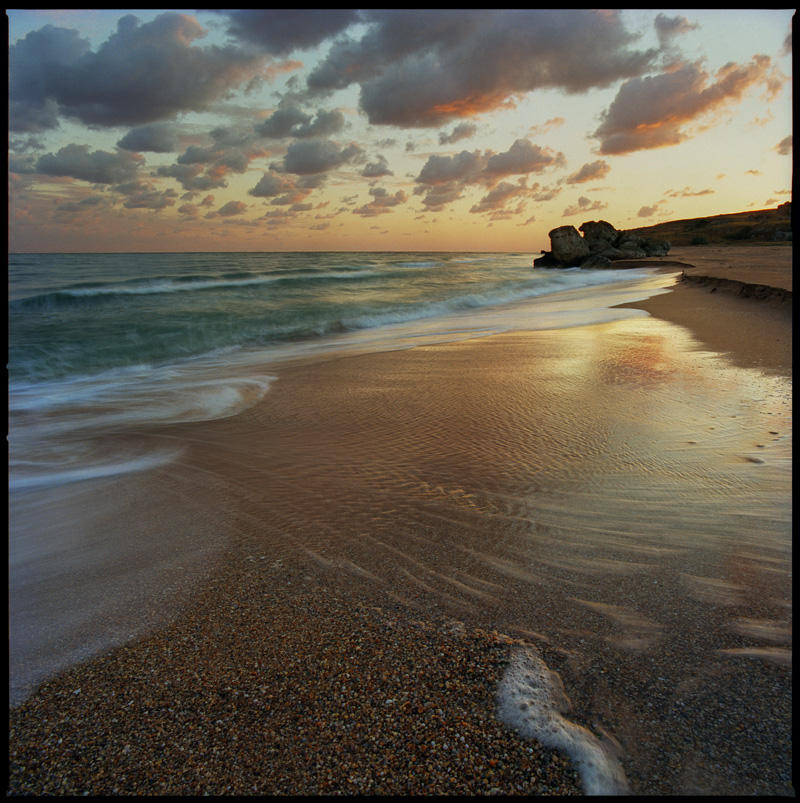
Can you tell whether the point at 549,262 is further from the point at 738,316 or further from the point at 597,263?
the point at 738,316

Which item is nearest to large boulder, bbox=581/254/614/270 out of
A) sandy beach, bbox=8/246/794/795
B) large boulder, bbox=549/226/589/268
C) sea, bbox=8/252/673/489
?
large boulder, bbox=549/226/589/268

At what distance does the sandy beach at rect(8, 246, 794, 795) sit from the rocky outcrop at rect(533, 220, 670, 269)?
43.8m

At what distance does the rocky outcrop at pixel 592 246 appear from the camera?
45.5 m

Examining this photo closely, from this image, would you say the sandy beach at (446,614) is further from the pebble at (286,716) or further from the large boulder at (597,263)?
the large boulder at (597,263)

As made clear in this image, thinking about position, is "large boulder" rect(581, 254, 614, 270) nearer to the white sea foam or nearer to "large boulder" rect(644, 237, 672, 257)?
"large boulder" rect(644, 237, 672, 257)

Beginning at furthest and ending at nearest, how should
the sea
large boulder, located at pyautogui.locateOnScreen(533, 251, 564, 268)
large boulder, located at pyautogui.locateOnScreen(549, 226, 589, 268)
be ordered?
large boulder, located at pyautogui.locateOnScreen(533, 251, 564, 268), large boulder, located at pyautogui.locateOnScreen(549, 226, 589, 268), the sea

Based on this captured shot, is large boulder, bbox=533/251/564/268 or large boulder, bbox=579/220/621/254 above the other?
large boulder, bbox=579/220/621/254

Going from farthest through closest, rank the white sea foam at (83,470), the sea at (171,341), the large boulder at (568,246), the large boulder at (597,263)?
1. the large boulder at (568,246)
2. the large boulder at (597,263)
3. the sea at (171,341)
4. the white sea foam at (83,470)

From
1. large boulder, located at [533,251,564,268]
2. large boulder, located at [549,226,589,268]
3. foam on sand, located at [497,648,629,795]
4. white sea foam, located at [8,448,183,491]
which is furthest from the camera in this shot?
large boulder, located at [533,251,564,268]

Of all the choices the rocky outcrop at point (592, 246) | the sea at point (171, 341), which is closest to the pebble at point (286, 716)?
the sea at point (171, 341)

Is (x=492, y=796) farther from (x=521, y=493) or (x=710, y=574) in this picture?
(x=521, y=493)

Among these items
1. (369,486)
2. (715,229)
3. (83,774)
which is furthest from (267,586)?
(715,229)

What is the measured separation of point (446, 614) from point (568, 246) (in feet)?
159

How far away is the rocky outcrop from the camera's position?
45531 millimetres
